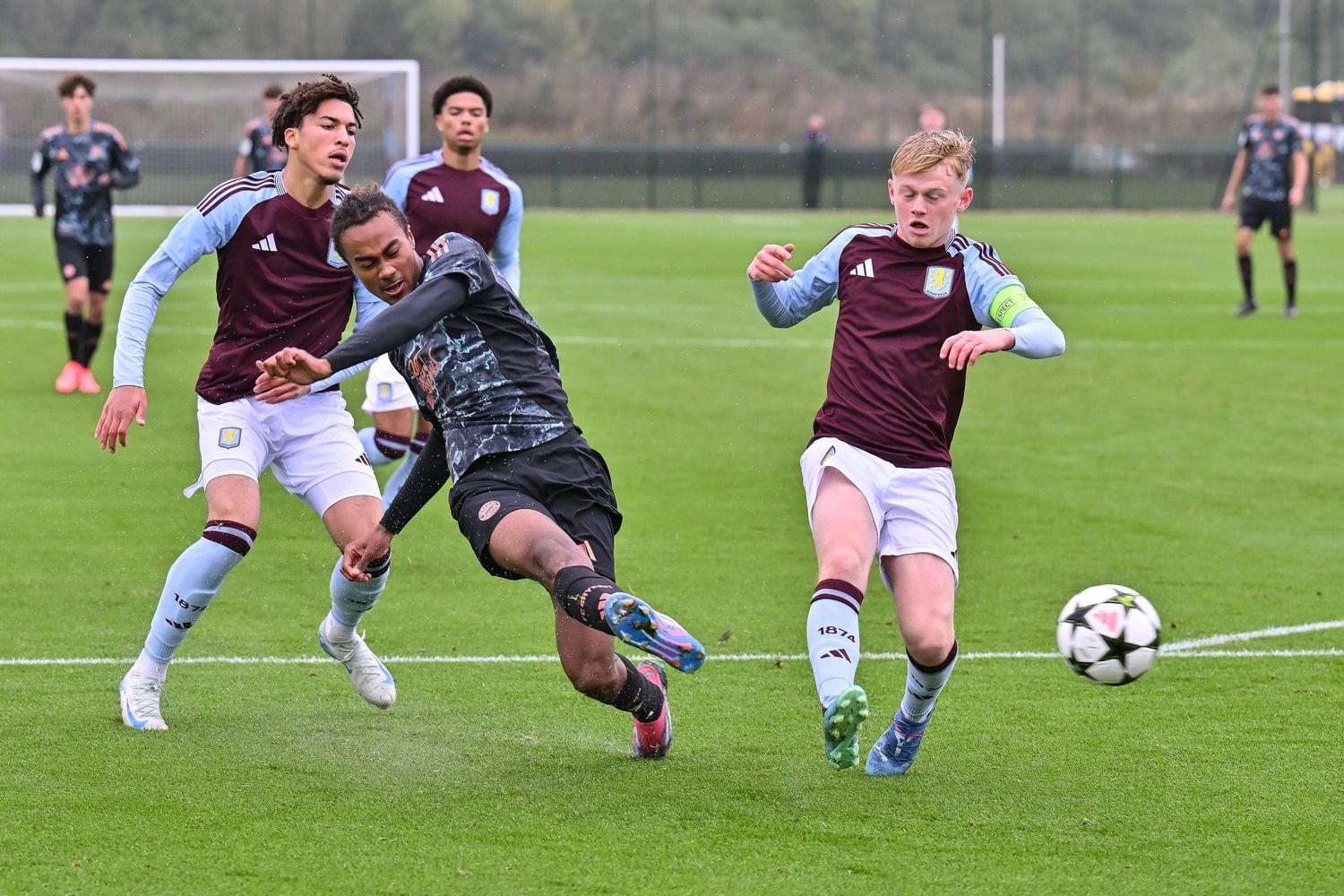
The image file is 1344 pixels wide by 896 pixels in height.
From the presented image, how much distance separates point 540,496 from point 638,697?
649mm

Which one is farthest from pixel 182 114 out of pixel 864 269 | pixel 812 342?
pixel 864 269

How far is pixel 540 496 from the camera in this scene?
16.0 ft

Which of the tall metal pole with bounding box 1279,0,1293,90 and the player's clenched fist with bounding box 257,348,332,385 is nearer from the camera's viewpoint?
the player's clenched fist with bounding box 257,348,332,385

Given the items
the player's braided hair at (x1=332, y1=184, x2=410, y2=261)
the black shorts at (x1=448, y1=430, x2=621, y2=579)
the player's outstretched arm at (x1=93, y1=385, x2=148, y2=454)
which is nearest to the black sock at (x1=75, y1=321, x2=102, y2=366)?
the player's outstretched arm at (x1=93, y1=385, x2=148, y2=454)

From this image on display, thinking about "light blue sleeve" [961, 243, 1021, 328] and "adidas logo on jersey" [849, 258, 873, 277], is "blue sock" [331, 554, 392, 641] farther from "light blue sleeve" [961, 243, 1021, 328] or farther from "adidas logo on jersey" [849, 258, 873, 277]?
"light blue sleeve" [961, 243, 1021, 328]

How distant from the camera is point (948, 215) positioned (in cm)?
507

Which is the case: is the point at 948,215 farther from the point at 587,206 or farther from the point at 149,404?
the point at 587,206

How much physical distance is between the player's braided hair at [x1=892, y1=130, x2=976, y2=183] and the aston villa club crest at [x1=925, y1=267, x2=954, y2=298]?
0.27 metres

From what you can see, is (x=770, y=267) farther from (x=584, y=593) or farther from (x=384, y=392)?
(x=384, y=392)

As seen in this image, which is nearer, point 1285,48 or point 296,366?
point 296,366

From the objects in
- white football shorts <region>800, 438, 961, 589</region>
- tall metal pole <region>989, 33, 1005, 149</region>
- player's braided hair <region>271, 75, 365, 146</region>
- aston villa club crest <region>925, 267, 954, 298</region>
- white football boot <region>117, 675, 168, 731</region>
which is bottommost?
white football boot <region>117, 675, 168, 731</region>

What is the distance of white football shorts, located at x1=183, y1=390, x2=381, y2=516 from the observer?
554 centimetres

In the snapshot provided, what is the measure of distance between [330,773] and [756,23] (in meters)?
58.3

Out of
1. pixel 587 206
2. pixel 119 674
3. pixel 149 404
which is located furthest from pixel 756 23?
pixel 119 674
